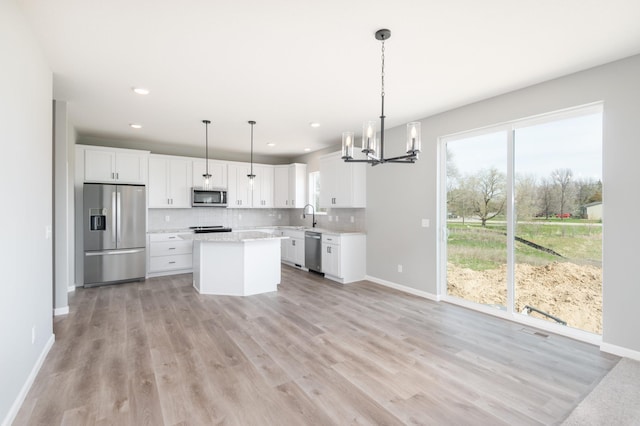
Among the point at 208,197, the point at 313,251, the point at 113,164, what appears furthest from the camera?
the point at 208,197

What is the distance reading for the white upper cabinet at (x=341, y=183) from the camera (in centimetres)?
562

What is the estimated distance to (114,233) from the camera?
519 cm

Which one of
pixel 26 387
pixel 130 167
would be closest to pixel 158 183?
pixel 130 167

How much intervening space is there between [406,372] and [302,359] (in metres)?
0.88

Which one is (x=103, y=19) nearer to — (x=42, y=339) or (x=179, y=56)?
(x=179, y=56)

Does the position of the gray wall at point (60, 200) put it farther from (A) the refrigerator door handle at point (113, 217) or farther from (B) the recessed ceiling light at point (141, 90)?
(A) the refrigerator door handle at point (113, 217)

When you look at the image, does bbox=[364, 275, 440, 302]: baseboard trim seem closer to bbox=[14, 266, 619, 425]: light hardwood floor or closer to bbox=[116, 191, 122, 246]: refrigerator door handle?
bbox=[14, 266, 619, 425]: light hardwood floor

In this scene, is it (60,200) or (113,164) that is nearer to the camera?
(60,200)

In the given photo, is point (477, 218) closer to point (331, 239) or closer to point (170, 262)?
point (331, 239)

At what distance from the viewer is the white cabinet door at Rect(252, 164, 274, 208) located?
7383 millimetres

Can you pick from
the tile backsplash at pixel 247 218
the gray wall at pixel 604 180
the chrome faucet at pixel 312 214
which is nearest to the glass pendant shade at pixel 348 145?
the gray wall at pixel 604 180

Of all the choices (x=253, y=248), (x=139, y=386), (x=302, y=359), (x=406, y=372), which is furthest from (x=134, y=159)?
(x=406, y=372)

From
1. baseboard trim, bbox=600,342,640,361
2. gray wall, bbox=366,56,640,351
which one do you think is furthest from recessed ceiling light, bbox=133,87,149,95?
baseboard trim, bbox=600,342,640,361

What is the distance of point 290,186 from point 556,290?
18.0ft
